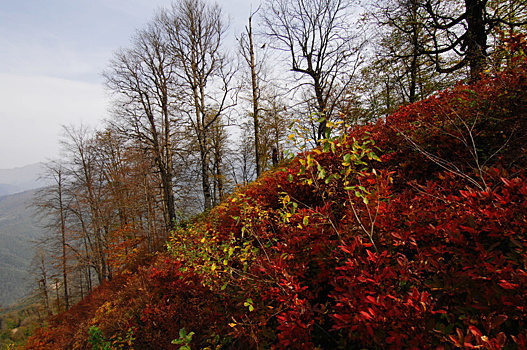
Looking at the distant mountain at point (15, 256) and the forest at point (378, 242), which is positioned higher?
the forest at point (378, 242)

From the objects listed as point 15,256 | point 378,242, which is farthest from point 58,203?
point 15,256

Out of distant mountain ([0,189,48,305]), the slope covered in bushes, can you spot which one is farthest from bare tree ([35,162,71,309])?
distant mountain ([0,189,48,305])

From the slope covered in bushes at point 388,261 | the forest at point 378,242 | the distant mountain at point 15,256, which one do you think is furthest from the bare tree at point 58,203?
the distant mountain at point 15,256

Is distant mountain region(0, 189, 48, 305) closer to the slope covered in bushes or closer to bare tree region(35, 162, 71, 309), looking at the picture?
bare tree region(35, 162, 71, 309)

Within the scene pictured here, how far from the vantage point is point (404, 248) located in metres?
1.97

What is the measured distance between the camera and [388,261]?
65.1 inches

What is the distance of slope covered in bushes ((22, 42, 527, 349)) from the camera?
1313mm

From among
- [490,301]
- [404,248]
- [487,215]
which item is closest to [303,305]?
[404,248]

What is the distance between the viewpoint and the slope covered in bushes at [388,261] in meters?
1.31

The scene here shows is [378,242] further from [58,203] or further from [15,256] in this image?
[15,256]

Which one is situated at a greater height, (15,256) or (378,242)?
(378,242)

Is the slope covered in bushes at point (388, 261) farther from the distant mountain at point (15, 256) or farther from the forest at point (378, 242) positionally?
the distant mountain at point (15, 256)

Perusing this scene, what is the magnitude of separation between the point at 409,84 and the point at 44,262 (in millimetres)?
28677

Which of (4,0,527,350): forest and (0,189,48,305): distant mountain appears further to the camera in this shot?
(0,189,48,305): distant mountain
